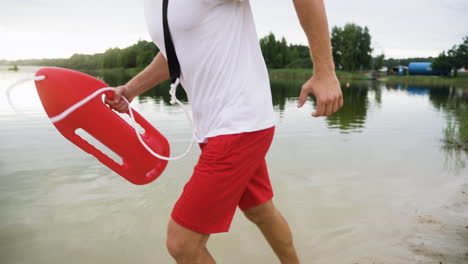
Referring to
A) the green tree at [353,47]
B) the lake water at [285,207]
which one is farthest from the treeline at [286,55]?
the lake water at [285,207]

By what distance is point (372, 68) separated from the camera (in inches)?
2109

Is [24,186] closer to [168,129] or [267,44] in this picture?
[168,129]

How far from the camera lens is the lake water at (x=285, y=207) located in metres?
2.26

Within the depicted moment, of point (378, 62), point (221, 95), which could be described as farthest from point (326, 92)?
point (378, 62)

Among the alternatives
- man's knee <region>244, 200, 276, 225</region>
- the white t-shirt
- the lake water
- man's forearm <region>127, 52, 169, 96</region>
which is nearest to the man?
the white t-shirt

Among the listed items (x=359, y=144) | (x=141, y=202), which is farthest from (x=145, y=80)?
(x=359, y=144)

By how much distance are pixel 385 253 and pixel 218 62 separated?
168cm

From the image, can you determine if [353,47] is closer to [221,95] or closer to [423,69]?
[423,69]

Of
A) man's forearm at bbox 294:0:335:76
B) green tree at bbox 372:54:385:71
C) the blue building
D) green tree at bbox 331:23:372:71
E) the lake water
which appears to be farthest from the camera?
green tree at bbox 372:54:385:71

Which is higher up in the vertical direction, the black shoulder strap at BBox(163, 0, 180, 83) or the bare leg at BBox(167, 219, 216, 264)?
the black shoulder strap at BBox(163, 0, 180, 83)

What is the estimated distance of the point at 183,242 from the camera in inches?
46.1

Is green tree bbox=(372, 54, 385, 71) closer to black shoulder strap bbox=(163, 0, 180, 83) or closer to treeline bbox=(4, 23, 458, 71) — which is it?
treeline bbox=(4, 23, 458, 71)

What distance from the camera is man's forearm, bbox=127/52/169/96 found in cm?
159

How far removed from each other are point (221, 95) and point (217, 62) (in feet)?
0.34
